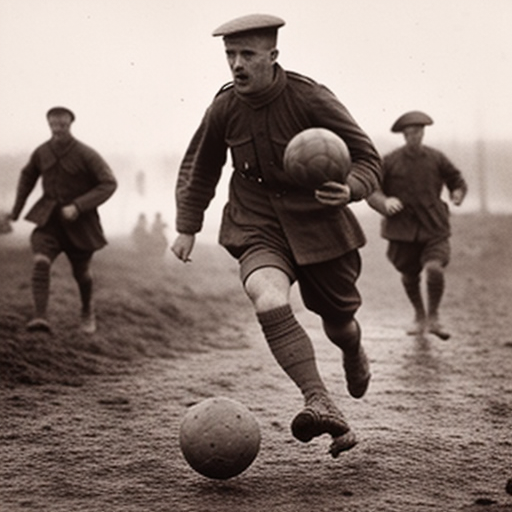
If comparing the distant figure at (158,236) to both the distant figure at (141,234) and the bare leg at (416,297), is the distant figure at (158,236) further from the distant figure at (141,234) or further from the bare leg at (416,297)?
the bare leg at (416,297)

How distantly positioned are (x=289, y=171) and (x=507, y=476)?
6.33ft

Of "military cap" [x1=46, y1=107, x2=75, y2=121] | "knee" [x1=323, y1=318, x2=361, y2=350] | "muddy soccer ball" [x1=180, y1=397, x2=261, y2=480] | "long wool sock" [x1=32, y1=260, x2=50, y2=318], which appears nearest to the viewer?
"muddy soccer ball" [x1=180, y1=397, x2=261, y2=480]

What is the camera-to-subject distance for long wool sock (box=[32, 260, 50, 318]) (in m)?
10.7

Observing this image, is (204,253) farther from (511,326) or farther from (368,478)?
(368,478)

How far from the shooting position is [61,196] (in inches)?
428

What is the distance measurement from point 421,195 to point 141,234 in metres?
12.8

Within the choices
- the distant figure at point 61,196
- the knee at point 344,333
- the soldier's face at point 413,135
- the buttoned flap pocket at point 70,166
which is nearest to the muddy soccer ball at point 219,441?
the knee at point 344,333

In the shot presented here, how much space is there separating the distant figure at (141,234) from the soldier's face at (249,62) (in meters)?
17.8

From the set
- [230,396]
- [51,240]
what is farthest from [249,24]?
[51,240]

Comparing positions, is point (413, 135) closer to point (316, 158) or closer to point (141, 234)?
point (316, 158)

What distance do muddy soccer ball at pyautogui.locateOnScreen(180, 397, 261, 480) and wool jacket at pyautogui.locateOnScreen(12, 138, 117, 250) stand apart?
5.97 metres

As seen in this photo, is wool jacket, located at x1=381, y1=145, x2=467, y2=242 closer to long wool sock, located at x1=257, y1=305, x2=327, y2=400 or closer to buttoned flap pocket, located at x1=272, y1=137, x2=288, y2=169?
buttoned flap pocket, located at x1=272, y1=137, x2=288, y2=169

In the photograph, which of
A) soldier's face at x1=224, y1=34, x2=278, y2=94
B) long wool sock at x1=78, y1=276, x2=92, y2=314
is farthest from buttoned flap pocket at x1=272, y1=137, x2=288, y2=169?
long wool sock at x1=78, y1=276, x2=92, y2=314

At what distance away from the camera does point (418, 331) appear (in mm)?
12094
